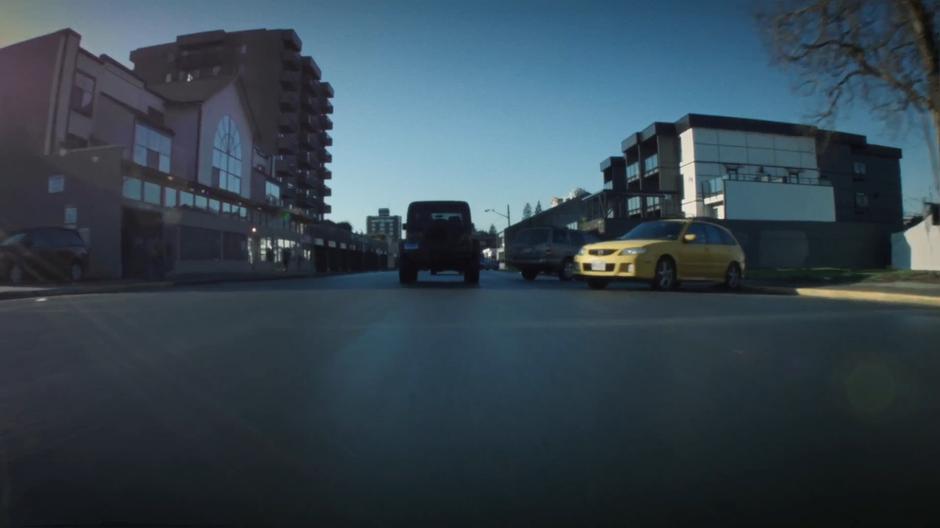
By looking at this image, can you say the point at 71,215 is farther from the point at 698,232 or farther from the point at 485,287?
the point at 698,232

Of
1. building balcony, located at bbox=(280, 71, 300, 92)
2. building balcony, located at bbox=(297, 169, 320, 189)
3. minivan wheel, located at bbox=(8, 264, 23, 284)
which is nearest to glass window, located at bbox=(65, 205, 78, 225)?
minivan wheel, located at bbox=(8, 264, 23, 284)

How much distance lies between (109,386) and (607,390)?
10.0 feet

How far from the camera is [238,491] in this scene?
6.32 ft

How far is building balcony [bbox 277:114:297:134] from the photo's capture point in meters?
60.0

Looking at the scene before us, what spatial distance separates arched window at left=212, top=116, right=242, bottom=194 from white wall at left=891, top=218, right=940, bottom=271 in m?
40.8

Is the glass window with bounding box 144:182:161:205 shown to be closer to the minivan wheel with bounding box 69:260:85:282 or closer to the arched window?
the minivan wheel with bounding box 69:260:85:282

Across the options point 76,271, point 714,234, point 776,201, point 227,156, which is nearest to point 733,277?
point 714,234

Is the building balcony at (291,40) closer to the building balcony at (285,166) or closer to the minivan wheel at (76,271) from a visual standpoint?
the building balcony at (285,166)

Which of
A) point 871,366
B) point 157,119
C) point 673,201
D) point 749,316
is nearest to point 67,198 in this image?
point 157,119

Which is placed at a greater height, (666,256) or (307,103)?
(307,103)

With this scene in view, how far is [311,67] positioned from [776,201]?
51.9 m

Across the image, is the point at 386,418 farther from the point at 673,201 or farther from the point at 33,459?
the point at 673,201

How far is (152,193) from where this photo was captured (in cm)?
2739

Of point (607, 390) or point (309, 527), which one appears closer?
point (309, 527)
